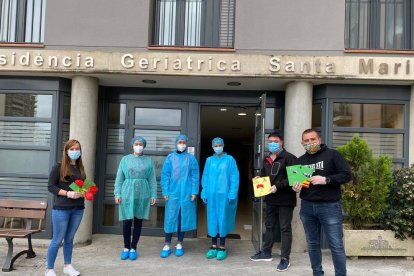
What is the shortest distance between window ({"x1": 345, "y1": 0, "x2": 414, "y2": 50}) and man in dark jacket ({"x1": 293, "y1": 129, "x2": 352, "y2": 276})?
313 centimetres

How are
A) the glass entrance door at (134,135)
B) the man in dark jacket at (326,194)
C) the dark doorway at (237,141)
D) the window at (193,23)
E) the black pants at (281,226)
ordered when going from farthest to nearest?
the dark doorway at (237,141) < the glass entrance door at (134,135) < the window at (193,23) < the black pants at (281,226) < the man in dark jacket at (326,194)

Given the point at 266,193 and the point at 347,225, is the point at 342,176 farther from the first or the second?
the point at 347,225

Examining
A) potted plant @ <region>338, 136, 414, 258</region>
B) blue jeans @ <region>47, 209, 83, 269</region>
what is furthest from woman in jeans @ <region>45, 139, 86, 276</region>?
potted plant @ <region>338, 136, 414, 258</region>

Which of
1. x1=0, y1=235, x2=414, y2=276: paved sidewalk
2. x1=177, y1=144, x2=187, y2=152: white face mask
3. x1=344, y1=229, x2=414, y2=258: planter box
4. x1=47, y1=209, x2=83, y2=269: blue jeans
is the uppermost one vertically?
x1=177, y1=144, x2=187, y2=152: white face mask

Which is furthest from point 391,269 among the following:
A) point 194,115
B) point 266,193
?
point 194,115

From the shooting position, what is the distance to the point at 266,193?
18.4 feet

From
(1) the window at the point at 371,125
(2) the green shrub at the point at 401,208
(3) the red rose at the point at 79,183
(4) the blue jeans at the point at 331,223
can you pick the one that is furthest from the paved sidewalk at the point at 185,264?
(1) the window at the point at 371,125

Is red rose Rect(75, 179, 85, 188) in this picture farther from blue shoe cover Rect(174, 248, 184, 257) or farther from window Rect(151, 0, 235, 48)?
window Rect(151, 0, 235, 48)

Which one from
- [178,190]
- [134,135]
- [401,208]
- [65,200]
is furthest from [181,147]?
[401,208]

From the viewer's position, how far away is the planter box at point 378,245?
6.08m

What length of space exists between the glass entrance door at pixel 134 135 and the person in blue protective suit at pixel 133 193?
1.68 metres

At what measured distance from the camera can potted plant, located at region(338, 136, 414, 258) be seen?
5.97 metres

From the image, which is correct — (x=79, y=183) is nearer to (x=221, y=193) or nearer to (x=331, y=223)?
(x=221, y=193)

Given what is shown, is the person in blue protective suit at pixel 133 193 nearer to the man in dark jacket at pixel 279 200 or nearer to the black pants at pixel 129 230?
the black pants at pixel 129 230
